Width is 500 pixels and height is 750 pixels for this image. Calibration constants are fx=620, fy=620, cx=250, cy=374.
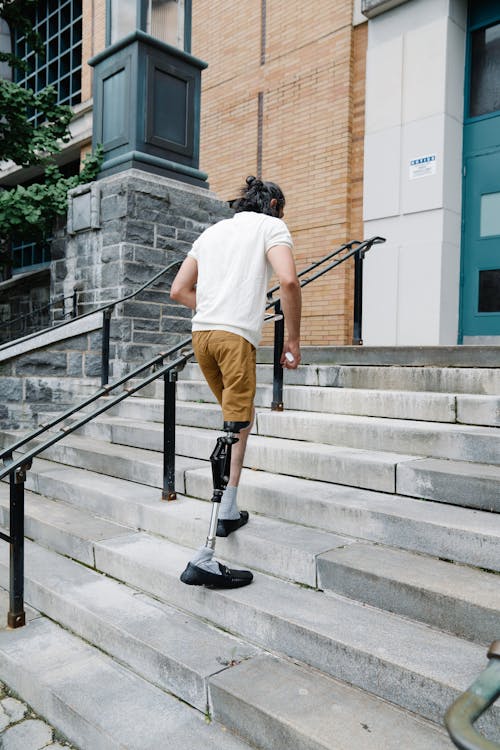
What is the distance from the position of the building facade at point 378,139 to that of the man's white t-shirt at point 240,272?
207 inches

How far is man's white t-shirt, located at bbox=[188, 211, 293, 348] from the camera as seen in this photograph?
115 inches

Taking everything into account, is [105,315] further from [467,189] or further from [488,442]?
[467,189]

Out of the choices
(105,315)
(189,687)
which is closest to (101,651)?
(189,687)

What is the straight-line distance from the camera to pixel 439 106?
7871 millimetres

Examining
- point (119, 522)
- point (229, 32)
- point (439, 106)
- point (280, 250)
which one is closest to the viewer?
point (280, 250)

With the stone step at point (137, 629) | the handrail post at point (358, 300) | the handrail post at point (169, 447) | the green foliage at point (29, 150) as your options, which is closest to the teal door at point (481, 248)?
the handrail post at point (358, 300)

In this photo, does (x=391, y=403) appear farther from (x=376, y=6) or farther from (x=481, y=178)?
(x=376, y=6)

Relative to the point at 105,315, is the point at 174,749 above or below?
below

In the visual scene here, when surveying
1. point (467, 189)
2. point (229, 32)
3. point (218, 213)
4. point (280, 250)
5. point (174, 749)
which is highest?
point (229, 32)

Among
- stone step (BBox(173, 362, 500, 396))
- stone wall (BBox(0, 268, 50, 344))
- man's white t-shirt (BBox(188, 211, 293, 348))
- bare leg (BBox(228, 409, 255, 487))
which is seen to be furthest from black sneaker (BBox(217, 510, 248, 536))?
stone wall (BBox(0, 268, 50, 344))

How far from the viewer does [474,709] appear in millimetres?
942

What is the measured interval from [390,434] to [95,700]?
2.20 meters

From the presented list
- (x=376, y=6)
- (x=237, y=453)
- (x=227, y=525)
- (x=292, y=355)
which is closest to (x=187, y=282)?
(x=292, y=355)

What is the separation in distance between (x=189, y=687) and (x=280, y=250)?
1.91 metres
